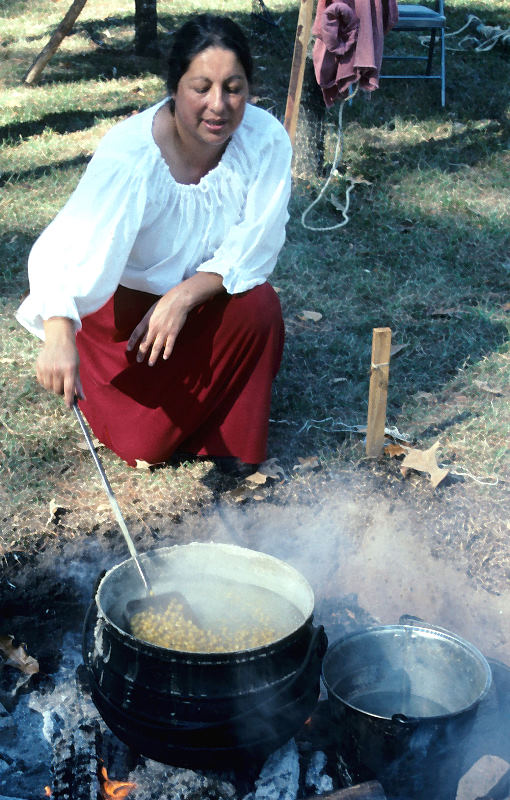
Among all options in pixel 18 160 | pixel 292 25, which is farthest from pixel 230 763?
pixel 292 25

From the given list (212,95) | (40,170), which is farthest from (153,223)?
(40,170)

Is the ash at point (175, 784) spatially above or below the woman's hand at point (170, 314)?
below

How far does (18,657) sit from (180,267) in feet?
5.35

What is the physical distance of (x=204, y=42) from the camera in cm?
301

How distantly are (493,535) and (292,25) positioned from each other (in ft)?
29.0

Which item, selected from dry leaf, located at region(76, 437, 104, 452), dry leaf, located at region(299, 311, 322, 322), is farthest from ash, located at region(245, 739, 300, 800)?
dry leaf, located at region(299, 311, 322, 322)

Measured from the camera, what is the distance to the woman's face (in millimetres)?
2994

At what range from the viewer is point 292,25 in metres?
10.6

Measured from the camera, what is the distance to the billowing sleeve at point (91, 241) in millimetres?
2984

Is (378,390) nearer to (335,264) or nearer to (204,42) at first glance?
(204,42)

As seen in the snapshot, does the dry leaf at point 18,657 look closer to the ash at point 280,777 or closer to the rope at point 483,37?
the ash at point 280,777

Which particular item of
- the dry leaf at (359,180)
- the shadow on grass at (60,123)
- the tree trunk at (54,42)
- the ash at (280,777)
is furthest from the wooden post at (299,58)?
the ash at (280,777)

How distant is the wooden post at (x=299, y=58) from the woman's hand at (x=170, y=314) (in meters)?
3.12

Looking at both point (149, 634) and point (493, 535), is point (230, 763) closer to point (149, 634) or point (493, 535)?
point (149, 634)
